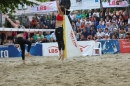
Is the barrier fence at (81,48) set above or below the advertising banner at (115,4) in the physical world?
below

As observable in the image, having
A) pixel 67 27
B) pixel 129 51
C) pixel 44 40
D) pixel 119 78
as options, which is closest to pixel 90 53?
pixel 129 51

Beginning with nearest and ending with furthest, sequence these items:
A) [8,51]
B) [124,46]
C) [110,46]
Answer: [110,46]
[124,46]
[8,51]

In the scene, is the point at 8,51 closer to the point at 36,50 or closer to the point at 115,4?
the point at 36,50

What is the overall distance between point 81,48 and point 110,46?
1.86 metres

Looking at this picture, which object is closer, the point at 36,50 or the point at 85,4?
the point at 36,50

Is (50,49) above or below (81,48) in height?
below

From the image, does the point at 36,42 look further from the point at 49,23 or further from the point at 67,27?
the point at 67,27

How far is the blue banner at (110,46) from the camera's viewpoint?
18.7 meters

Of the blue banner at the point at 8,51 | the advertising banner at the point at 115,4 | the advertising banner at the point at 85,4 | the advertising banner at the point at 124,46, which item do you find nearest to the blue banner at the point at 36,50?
the blue banner at the point at 8,51

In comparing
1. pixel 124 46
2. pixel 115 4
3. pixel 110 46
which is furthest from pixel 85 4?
pixel 124 46

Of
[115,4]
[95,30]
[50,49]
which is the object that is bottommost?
[50,49]

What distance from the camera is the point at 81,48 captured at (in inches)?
715

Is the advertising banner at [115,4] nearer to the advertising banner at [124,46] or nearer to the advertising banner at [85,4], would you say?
the advertising banner at [85,4]

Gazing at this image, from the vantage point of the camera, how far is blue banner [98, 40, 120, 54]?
18.7 metres
